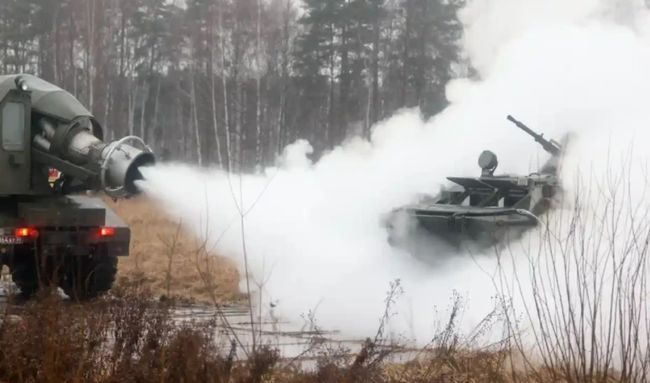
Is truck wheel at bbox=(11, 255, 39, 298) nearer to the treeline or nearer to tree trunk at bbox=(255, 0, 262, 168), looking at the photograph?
tree trunk at bbox=(255, 0, 262, 168)

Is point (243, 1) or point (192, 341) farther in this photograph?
point (243, 1)

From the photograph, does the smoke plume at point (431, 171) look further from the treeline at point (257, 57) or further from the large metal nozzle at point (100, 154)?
the treeline at point (257, 57)

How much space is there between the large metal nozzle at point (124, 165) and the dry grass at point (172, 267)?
0.75 meters

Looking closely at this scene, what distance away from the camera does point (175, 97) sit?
149 feet

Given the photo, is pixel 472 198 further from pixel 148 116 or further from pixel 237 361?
pixel 148 116

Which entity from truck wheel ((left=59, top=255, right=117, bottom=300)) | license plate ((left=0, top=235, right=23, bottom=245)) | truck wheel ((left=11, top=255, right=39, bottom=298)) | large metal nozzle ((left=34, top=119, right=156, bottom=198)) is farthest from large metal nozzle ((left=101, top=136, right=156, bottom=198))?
truck wheel ((left=11, top=255, right=39, bottom=298))

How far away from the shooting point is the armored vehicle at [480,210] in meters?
11.1

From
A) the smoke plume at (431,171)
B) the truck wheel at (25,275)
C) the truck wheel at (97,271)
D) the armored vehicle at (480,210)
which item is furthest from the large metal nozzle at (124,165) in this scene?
the armored vehicle at (480,210)

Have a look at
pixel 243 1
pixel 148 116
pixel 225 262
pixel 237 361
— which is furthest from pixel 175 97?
pixel 237 361

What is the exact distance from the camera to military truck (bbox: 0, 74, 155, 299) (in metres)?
12.4

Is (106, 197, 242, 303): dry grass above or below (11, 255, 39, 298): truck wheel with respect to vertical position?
below

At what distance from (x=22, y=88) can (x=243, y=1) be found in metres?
25.2

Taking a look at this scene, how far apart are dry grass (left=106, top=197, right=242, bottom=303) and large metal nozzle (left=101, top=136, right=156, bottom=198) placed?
2.46 feet

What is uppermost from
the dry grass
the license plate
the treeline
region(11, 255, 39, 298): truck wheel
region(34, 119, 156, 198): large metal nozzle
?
the treeline
